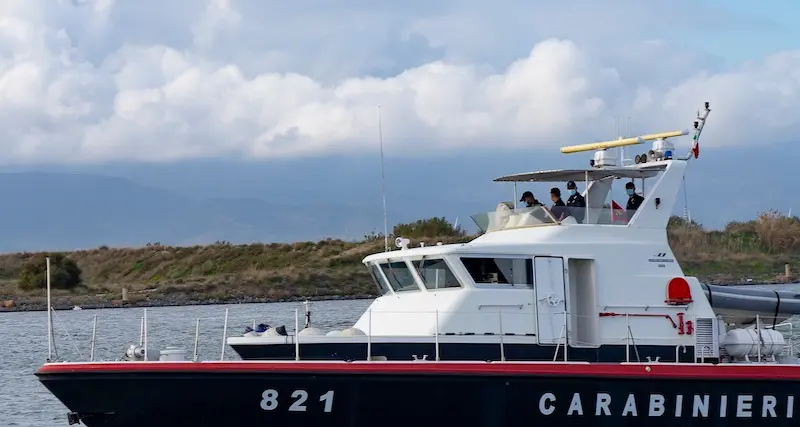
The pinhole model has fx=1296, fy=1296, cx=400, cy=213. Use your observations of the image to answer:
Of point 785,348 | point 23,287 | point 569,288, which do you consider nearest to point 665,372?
point 569,288

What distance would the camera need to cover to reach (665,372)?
14.0 meters

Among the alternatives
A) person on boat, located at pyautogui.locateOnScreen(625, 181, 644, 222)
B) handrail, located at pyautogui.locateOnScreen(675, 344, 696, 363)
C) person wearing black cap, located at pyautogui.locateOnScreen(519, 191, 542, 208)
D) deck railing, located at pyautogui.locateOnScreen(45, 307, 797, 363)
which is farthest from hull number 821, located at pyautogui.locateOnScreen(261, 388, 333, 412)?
person on boat, located at pyautogui.locateOnScreen(625, 181, 644, 222)

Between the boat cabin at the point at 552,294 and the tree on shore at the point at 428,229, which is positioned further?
the tree on shore at the point at 428,229

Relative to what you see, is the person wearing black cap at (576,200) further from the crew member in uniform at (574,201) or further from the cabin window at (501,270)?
the cabin window at (501,270)

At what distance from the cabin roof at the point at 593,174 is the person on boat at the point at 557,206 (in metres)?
0.19

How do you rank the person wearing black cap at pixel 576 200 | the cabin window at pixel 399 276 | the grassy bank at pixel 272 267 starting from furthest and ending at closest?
the grassy bank at pixel 272 267, the person wearing black cap at pixel 576 200, the cabin window at pixel 399 276

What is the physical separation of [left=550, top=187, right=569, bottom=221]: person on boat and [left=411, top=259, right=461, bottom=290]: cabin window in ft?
4.73

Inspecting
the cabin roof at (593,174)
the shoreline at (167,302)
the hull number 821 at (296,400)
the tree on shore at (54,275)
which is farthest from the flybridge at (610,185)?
the tree on shore at (54,275)

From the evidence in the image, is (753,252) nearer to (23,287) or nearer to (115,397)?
(23,287)

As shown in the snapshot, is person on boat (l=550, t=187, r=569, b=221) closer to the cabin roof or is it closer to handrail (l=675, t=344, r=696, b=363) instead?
the cabin roof

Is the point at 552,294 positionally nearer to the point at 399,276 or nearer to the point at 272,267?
the point at 399,276

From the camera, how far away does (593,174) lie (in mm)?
14945

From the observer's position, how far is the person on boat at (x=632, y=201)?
1488cm

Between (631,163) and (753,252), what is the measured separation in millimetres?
33234
